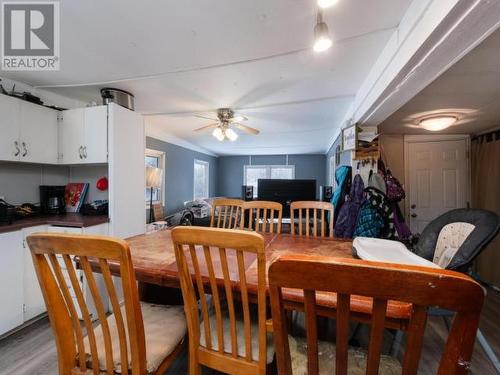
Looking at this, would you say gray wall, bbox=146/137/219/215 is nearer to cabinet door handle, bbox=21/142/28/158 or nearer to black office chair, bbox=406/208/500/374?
cabinet door handle, bbox=21/142/28/158

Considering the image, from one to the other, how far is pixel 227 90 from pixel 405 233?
2590 mm

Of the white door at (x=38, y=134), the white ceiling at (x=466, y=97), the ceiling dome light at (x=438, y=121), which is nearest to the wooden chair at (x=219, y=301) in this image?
the white ceiling at (x=466, y=97)

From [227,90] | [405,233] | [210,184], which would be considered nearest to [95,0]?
[227,90]

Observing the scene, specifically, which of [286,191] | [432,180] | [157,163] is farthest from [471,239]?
[157,163]

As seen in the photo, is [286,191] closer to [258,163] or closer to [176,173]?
[176,173]

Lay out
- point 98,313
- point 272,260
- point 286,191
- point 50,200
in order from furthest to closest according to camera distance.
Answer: point 286,191
point 50,200
point 272,260
point 98,313

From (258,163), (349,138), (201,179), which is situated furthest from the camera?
(258,163)

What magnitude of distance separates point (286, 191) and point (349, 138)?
72.6 inches

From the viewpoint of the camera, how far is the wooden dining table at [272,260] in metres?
0.82

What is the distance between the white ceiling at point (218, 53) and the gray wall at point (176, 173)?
Answer: 5.10ft

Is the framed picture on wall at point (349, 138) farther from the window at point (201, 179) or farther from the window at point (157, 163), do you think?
the window at point (201, 179)

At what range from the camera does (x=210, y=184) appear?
693 cm

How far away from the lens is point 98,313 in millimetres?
847

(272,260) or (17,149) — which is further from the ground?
(17,149)
